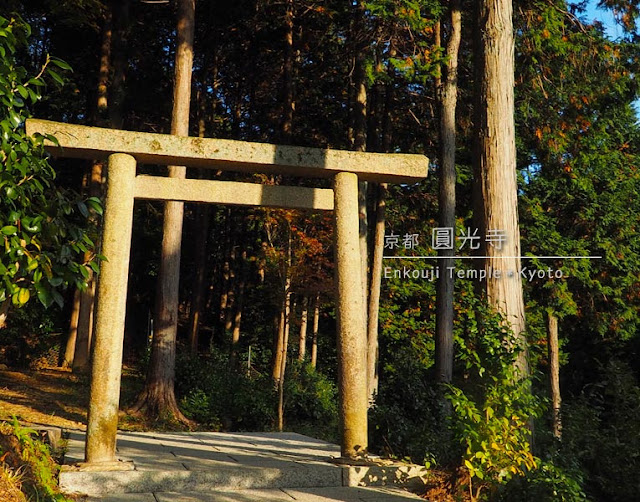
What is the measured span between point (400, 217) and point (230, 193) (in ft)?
40.0

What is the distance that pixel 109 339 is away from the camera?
258 inches

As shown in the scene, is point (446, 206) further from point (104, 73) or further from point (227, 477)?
point (104, 73)

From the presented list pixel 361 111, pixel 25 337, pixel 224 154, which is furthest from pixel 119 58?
pixel 224 154

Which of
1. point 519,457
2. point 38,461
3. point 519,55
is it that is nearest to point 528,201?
point 519,55

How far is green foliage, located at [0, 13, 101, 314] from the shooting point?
3979 millimetres

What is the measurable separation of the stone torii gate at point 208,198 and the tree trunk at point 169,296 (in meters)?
4.92

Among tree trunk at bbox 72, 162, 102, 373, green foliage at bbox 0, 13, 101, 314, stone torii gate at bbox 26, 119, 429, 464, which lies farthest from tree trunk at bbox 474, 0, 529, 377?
tree trunk at bbox 72, 162, 102, 373

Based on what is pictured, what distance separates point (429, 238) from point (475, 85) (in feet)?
40.0

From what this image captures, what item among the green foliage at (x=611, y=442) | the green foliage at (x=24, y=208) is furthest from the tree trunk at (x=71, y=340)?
the green foliage at (x=24, y=208)

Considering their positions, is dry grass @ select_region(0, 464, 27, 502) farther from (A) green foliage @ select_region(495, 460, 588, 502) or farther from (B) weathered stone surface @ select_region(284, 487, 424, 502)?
(A) green foliage @ select_region(495, 460, 588, 502)

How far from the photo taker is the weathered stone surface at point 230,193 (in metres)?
7.25

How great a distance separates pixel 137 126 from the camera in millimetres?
19828

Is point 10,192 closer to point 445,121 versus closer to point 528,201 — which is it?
point 445,121

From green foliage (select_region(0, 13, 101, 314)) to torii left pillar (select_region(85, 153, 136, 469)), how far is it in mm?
2102
